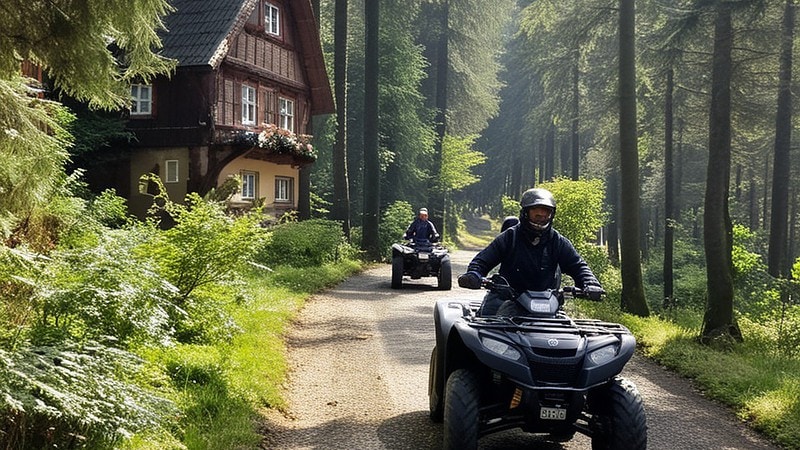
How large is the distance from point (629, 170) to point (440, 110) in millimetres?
22706

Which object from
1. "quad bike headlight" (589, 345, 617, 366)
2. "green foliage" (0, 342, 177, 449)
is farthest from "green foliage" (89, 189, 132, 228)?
"quad bike headlight" (589, 345, 617, 366)

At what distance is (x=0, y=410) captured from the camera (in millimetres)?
3787

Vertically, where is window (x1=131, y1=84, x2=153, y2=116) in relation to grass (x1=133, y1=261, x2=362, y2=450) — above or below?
above

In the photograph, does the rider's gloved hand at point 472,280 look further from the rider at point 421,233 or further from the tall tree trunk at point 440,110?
the tall tree trunk at point 440,110

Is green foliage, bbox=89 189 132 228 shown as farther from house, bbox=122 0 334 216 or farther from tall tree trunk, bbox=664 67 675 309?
tall tree trunk, bbox=664 67 675 309

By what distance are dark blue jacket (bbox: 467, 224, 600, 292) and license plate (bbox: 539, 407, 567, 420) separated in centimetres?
125

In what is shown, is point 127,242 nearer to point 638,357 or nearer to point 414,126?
point 638,357

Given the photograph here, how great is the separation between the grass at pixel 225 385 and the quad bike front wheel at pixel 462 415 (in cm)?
184

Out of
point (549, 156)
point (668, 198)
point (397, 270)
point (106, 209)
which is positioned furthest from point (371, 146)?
point (549, 156)

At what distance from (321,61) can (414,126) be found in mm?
7654

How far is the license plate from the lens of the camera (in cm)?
449

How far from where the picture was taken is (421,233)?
17250 mm

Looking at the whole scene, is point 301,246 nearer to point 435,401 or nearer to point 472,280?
point 435,401

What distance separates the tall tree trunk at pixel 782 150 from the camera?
1966cm
